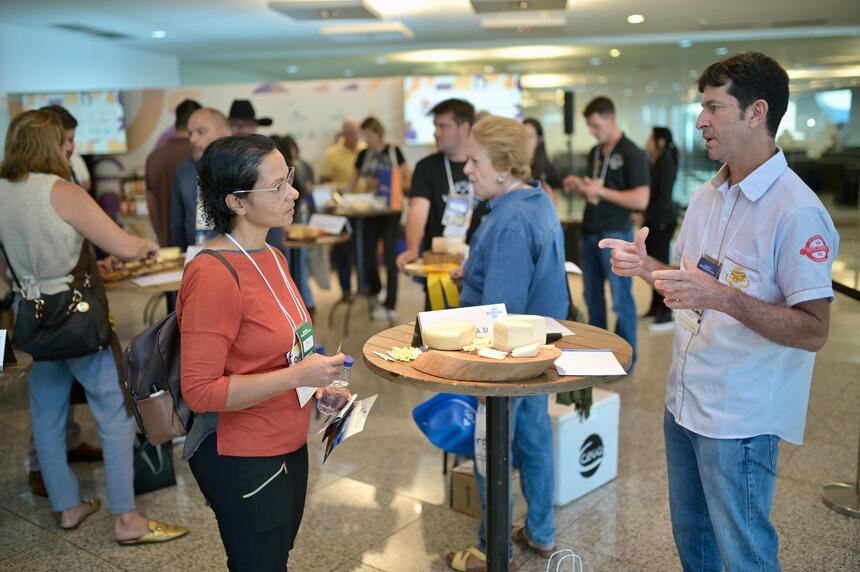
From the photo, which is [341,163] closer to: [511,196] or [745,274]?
[511,196]

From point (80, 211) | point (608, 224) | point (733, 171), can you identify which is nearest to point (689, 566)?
point (733, 171)

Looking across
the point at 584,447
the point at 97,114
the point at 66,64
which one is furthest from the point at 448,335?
the point at 66,64

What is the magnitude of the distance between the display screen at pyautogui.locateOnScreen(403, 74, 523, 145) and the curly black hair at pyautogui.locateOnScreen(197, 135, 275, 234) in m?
7.97

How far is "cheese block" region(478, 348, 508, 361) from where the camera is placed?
1711mm

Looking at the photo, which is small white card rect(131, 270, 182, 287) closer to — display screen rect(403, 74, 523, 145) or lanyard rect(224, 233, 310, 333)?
lanyard rect(224, 233, 310, 333)

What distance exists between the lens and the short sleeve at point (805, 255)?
5.26ft

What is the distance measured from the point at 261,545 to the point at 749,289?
1.24 m

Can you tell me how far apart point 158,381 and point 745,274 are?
135 centimetres

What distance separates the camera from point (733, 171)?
179 cm

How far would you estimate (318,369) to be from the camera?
1.60 m

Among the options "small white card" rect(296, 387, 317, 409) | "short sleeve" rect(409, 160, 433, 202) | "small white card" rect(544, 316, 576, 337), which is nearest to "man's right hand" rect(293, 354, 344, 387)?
"small white card" rect(296, 387, 317, 409)

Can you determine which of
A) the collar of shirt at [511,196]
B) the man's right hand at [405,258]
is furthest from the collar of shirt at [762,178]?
the man's right hand at [405,258]

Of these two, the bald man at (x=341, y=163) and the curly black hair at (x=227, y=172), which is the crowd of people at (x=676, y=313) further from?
the bald man at (x=341, y=163)

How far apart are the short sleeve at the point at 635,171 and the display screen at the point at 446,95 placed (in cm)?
495
